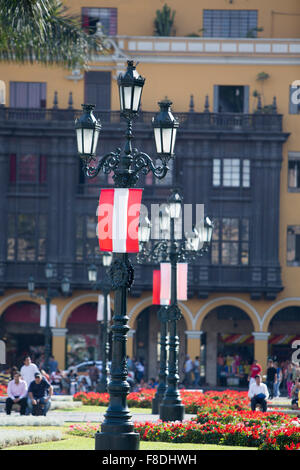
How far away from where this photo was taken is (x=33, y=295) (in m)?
52.9

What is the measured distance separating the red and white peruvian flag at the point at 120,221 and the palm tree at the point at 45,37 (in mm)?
7415

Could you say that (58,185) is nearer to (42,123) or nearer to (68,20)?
(42,123)

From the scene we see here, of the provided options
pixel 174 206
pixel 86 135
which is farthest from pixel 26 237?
pixel 86 135

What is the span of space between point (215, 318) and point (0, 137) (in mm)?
12983

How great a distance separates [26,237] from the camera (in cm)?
5356

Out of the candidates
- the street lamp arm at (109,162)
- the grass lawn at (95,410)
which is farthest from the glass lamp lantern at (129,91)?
the grass lawn at (95,410)

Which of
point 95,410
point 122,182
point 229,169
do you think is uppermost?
point 229,169

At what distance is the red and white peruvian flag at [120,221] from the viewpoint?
58.7 feet

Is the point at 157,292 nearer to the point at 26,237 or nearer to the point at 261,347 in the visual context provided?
the point at 26,237

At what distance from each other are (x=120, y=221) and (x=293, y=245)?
122 feet

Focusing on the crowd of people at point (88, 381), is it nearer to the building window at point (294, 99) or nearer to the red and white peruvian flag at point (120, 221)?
the red and white peruvian flag at point (120, 221)

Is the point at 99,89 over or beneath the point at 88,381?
over
